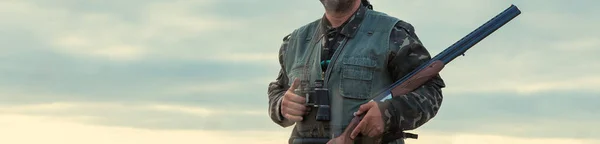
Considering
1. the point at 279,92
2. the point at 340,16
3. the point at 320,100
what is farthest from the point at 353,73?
the point at 279,92

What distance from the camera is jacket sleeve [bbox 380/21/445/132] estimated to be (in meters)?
8.40

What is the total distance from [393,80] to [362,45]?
393 mm

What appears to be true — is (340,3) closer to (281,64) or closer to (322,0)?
(322,0)

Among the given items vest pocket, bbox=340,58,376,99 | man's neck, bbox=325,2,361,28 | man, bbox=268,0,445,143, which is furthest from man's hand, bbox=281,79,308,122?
man's neck, bbox=325,2,361,28

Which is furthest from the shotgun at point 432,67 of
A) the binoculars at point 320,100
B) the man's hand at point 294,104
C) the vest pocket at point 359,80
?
the man's hand at point 294,104

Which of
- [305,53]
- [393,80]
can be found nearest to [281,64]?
[305,53]

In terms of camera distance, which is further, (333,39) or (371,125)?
(333,39)

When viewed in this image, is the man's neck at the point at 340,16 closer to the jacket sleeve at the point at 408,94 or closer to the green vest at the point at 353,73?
the green vest at the point at 353,73

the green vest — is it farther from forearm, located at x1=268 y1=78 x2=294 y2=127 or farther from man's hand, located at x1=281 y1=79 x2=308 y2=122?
forearm, located at x1=268 y1=78 x2=294 y2=127

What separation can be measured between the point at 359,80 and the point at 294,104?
564 mm

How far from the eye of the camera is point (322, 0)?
29.5 feet

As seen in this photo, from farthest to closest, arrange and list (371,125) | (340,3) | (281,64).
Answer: (281,64) → (340,3) → (371,125)

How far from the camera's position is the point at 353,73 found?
28.3 ft

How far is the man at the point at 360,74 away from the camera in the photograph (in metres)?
8.45
